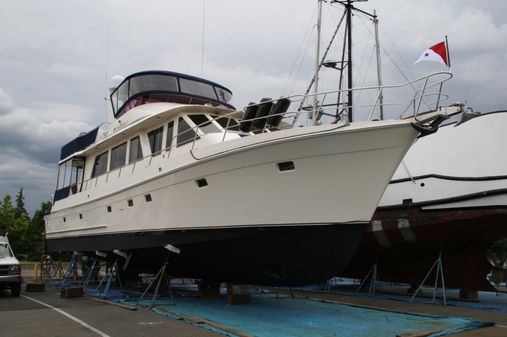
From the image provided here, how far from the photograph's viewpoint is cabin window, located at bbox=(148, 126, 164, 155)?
972 cm

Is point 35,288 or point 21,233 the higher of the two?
point 21,233

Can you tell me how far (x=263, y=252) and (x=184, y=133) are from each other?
298 centimetres

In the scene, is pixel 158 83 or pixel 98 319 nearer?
pixel 98 319

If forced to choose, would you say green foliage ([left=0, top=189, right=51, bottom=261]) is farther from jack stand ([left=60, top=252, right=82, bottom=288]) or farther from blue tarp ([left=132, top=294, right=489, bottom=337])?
blue tarp ([left=132, top=294, right=489, bottom=337])

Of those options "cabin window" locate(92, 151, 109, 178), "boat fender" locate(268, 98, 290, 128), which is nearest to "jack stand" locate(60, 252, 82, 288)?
"cabin window" locate(92, 151, 109, 178)

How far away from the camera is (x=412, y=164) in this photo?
11.9 m

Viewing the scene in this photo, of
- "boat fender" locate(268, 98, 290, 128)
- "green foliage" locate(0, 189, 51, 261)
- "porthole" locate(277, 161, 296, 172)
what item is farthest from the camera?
"green foliage" locate(0, 189, 51, 261)

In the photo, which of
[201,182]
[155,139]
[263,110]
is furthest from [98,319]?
[263,110]

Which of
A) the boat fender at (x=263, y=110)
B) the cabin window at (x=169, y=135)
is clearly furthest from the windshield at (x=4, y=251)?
the boat fender at (x=263, y=110)

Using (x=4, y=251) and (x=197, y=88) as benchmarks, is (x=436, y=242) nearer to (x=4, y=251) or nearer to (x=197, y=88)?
(x=197, y=88)

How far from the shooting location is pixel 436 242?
10633 mm

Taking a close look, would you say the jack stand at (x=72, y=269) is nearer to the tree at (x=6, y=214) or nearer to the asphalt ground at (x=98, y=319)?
the asphalt ground at (x=98, y=319)

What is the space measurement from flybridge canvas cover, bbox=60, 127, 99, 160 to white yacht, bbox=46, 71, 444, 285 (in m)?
2.72

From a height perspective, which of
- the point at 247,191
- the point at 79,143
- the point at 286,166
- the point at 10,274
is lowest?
the point at 10,274
